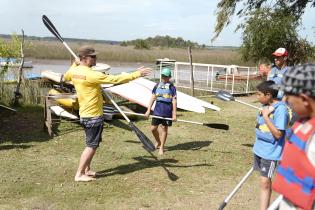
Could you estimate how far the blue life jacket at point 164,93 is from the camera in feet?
23.4

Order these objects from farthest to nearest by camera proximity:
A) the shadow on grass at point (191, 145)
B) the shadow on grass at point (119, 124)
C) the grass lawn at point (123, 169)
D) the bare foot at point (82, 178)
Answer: the shadow on grass at point (119, 124)
the shadow on grass at point (191, 145)
the bare foot at point (82, 178)
the grass lawn at point (123, 169)

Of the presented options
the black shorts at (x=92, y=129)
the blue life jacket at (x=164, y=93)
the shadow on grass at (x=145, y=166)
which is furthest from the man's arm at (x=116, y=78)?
the blue life jacket at (x=164, y=93)

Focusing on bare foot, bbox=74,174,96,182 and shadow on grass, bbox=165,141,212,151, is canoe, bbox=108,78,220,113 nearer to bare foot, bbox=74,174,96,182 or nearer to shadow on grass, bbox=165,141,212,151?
shadow on grass, bbox=165,141,212,151

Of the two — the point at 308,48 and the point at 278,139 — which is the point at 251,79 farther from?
the point at 278,139

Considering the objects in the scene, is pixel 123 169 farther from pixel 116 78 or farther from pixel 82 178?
pixel 116 78

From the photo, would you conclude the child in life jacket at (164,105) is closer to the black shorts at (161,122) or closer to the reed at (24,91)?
the black shorts at (161,122)

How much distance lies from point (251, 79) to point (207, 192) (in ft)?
44.1

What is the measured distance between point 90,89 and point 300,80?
357 centimetres

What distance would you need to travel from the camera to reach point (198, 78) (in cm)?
1811

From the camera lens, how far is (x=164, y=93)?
7.16 metres

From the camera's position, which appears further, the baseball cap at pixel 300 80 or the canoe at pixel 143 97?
the canoe at pixel 143 97

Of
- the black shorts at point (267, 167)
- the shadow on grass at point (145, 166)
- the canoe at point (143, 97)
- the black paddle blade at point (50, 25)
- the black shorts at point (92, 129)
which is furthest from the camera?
the canoe at point (143, 97)

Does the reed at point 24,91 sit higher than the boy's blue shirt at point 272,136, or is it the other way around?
the boy's blue shirt at point 272,136

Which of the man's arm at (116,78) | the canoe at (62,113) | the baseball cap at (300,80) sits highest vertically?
the baseball cap at (300,80)
